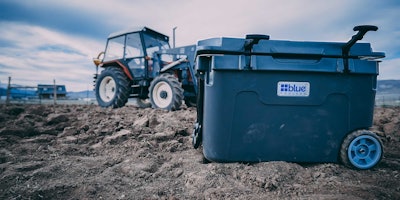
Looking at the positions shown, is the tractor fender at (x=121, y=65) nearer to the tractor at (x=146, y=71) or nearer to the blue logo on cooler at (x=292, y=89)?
the tractor at (x=146, y=71)

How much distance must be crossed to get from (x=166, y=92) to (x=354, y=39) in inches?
166

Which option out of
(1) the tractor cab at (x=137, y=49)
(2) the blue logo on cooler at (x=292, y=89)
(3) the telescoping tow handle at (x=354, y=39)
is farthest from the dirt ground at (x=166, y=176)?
(1) the tractor cab at (x=137, y=49)

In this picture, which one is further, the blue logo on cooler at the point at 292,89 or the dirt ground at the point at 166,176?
the blue logo on cooler at the point at 292,89

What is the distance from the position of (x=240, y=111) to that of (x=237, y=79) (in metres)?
0.23

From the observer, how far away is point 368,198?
1.30 m

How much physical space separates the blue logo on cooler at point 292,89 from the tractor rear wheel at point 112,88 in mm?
5070

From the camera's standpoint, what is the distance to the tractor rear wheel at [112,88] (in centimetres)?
605

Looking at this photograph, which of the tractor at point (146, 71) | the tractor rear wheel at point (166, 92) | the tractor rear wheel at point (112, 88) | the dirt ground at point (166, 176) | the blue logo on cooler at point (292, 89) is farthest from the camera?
the tractor rear wheel at point (112, 88)

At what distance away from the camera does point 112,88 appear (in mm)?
6750

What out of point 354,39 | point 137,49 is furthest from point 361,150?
point 137,49

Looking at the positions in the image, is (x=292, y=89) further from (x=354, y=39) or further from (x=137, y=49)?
(x=137, y=49)

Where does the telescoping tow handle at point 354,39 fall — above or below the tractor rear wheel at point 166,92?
above

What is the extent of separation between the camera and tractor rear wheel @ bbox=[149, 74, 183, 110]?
504cm

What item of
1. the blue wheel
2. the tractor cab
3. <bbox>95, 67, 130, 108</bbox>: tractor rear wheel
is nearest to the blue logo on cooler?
the blue wheel
